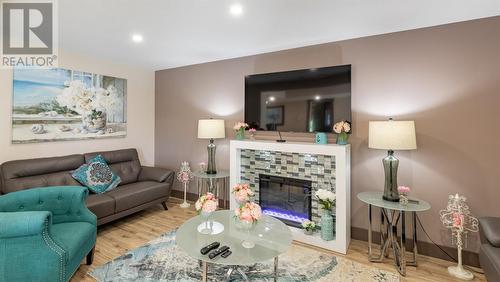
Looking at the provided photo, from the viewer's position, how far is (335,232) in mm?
2752

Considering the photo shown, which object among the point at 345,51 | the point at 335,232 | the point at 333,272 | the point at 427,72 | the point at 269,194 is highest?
the point at 345,51

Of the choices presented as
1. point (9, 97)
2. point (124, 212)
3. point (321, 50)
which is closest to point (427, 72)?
point (321, 50)

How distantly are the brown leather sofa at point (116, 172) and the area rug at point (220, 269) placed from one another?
2.51ft

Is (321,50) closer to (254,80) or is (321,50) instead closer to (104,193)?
(254,80)

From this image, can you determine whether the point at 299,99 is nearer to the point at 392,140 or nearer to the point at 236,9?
the point at 392,140

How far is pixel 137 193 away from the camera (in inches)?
131

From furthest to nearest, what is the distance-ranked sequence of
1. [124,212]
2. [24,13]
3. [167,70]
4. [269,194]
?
[167,70] < [269,194] < [124,212] < [24,13]

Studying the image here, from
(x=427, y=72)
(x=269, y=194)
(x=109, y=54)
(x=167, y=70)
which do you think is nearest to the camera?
(x=427, y=72)

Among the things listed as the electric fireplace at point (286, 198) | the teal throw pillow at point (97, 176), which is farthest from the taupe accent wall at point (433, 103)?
the teal throw pillow at point (97, 176)

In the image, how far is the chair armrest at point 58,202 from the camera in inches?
86.0

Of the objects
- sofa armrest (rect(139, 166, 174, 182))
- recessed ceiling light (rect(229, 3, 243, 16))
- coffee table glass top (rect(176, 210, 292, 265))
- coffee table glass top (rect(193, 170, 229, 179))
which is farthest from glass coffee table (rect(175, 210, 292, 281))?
recessed ceiling light (rect(229, 3, 243, 16))

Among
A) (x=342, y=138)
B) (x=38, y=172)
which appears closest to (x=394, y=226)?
(x=342, y=138)

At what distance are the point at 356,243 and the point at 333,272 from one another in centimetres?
75

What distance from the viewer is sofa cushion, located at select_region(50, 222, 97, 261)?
1885mm
